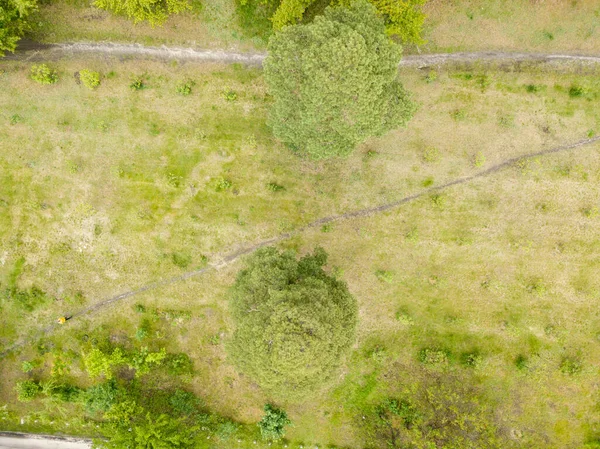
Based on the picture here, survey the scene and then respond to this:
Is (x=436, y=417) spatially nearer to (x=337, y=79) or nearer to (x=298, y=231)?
(x=298, y=231)

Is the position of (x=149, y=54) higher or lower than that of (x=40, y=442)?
higher

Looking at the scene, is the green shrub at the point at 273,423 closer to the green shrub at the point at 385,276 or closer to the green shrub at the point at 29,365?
the green shrub at the point at 385,276

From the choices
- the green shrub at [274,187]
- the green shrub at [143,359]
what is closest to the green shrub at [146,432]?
the green shrub at [143,359]

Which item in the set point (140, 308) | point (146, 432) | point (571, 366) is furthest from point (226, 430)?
point (571, 366)

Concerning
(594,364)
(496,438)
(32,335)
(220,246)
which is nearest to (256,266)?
(220,246)

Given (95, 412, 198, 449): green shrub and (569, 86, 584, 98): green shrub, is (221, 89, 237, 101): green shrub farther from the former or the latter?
(569, 86, 584, 98): green shrub

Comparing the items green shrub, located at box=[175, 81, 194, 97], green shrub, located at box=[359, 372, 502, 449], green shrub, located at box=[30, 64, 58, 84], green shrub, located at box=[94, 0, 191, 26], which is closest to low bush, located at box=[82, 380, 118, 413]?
green shrub, located at box=[359, 372, 502, 449]
